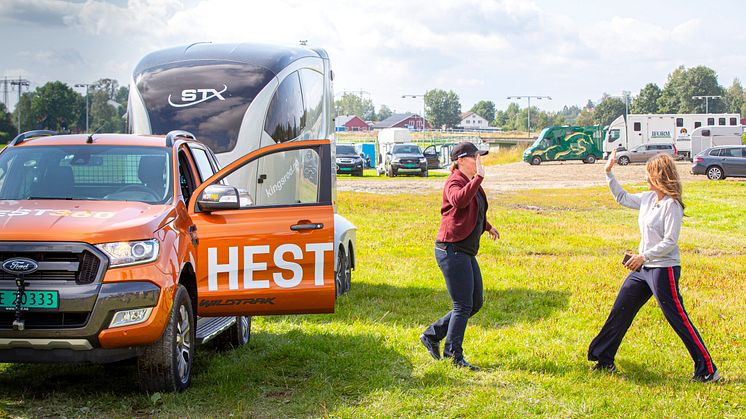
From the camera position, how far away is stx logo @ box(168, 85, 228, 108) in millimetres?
12453

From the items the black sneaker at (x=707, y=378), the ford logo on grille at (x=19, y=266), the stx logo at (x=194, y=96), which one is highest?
the stx logo at (x=194, y=96)

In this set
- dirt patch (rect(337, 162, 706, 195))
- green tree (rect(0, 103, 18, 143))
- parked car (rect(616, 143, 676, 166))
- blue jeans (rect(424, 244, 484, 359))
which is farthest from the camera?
green tree (rect(0, 103, 18, 143))

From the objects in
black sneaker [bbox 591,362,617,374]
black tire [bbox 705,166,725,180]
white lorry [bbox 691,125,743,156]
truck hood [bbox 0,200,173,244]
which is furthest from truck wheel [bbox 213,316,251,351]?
white lorry [bbox 691,125,743,156]

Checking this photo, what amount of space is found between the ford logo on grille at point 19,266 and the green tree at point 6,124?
8615 cm

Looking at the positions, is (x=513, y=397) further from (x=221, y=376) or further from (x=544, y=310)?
(x=544, y=310)

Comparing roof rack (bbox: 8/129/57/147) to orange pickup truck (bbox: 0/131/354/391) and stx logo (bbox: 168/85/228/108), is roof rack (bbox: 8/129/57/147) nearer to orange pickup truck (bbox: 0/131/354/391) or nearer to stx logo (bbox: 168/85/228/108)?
orange pickup truck (bbox: 0/131/354/391)

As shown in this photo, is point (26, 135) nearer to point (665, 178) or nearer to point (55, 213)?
point (55, 213)

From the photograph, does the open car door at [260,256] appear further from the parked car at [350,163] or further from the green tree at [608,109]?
the green tree at [608,109]

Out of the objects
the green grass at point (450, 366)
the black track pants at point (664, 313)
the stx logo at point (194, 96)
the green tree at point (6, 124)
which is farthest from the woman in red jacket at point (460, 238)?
the green tree at point (6, 124)

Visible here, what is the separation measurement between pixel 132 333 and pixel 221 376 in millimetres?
1455

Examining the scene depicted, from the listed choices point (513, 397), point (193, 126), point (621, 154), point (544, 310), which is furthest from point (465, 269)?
point (621, 154)

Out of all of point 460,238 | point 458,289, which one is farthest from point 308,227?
point 458,289

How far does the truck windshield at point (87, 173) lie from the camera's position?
22.6 feet

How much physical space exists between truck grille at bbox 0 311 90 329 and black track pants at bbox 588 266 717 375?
4.08 meters
